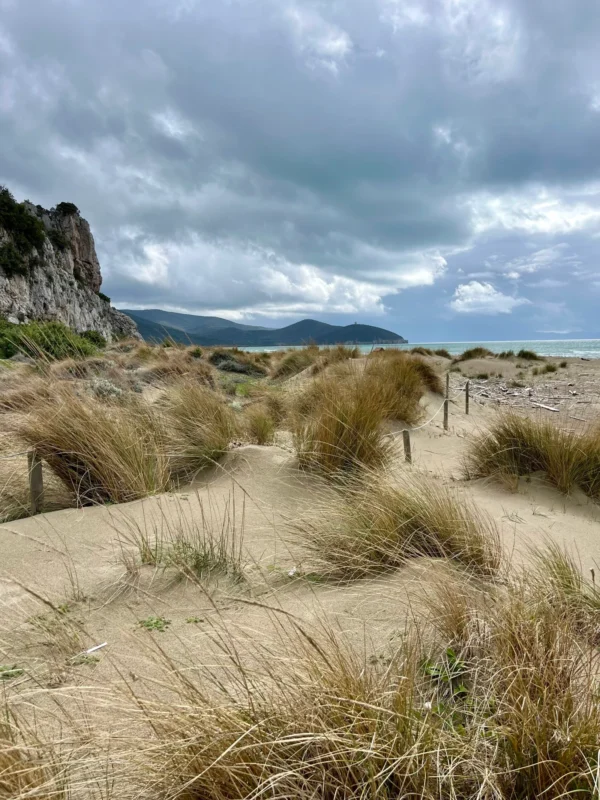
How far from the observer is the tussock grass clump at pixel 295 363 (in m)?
14.1

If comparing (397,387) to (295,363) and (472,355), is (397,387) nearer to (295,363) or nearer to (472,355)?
(295,363)

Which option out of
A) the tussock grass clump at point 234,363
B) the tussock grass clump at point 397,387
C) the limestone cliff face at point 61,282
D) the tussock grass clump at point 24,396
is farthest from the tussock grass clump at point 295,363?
the limestone cliff face at point 61,282

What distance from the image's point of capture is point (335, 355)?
1352cm

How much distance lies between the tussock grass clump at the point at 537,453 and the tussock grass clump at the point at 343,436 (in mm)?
1158

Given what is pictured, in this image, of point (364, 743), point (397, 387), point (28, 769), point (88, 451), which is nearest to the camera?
point (28, 769)

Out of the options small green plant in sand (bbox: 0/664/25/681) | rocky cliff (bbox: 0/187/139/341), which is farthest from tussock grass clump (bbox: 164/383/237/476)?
rocky cliff (bbox: 0/187/139/341)

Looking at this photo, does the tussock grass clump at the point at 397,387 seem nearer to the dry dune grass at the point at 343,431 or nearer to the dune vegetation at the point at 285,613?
the dry dune grass at the point at 343,431

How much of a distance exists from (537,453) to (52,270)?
152 feet

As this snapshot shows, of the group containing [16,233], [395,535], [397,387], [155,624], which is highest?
[16,233]

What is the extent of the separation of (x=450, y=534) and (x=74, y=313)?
49.7 metres

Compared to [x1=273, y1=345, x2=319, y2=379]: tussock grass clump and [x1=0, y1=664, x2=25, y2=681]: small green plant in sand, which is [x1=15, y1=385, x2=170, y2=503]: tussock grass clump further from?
[x1=273, y1=345, x2=319, y2=379]: tussock grass clump

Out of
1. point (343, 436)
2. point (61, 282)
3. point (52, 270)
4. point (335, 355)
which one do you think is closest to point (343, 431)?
point (343, 436)

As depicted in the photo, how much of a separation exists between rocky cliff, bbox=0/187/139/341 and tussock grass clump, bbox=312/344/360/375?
18728mm

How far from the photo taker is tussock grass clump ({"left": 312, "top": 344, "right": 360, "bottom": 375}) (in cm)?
1234
